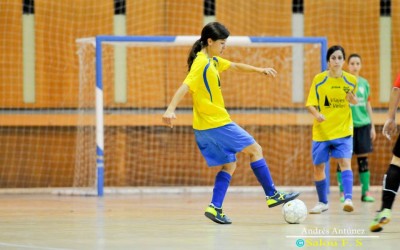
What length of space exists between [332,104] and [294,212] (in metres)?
1.96

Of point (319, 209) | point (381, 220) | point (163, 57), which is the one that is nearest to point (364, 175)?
point (319, 209)

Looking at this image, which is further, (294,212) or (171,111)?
(294,212)

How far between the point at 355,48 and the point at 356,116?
2.97 metres

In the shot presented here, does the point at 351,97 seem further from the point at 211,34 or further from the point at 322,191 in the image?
the point at 211,34

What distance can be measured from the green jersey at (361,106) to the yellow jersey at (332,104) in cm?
183

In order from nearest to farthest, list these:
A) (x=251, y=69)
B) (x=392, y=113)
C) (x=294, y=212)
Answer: (x=392, y=113), (x=294, y=212), (x=251, y=69)

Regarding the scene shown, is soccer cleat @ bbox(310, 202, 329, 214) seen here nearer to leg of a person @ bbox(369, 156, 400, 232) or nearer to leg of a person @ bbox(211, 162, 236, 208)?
leg of a person @ bbox(211, 162, 236, 208)

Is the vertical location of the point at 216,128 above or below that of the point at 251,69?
below

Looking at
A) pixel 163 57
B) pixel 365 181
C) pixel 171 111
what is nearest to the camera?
pixel 171 111

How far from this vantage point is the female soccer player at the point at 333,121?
9336 mm

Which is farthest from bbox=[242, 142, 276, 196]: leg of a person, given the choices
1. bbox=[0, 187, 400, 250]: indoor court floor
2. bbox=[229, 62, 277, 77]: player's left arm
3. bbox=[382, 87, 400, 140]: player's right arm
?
bbox=[382, 87, 400, 140]: player's right arm

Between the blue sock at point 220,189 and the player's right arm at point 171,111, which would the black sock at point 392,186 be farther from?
the player's right arm at point 171,111

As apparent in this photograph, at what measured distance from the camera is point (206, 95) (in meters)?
8.04

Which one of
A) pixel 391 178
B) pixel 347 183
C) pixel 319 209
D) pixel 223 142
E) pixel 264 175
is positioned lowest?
pixel 319 209
